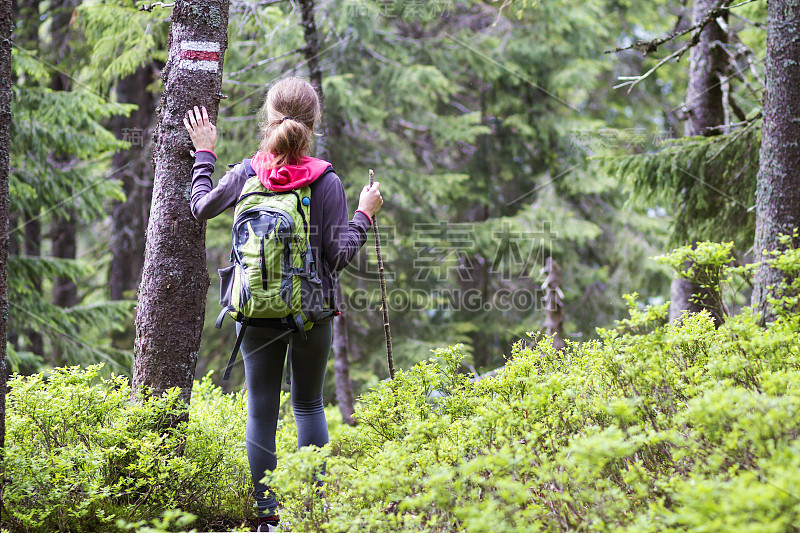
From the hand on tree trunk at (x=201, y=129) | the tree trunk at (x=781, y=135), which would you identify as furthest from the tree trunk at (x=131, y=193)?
the tree trunk at (x=781, y=135)

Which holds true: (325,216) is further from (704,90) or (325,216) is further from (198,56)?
(704,90)

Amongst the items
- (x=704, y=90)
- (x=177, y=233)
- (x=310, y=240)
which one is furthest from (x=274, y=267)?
(x=704, y=90)

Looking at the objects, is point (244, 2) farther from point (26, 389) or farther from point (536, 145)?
point (536, 145)

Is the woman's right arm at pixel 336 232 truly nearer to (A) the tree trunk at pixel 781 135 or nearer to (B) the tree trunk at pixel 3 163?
(B) the tree trunk at pixel 3 163

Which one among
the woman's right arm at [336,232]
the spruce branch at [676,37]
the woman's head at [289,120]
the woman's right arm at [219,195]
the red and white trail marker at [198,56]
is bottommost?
the woman's right arm at [336,232]

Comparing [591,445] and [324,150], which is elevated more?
[324,150]

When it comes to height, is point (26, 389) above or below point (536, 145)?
below

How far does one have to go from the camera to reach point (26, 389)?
9.36ft

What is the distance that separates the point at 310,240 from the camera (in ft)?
8.66

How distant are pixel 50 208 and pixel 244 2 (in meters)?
4.22

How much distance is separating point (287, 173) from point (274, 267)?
0.47 meters

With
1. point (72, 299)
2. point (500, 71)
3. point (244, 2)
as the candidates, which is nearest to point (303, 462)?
point (244, 2)

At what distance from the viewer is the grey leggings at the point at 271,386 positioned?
2.66 meters

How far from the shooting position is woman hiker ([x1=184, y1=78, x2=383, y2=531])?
2635 mm
